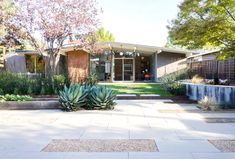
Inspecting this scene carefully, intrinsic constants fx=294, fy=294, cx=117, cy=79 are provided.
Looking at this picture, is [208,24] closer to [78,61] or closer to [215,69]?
[215,69]

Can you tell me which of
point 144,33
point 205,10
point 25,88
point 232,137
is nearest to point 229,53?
point 205,10

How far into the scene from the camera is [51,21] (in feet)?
51.5

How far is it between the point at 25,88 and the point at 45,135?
8117 mm

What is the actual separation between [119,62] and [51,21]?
13561 millimetres

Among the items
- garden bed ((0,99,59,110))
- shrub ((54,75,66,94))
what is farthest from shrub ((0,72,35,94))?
garden bed ((0,99,59,110))

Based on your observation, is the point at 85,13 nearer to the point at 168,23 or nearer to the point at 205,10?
the point at 168,23

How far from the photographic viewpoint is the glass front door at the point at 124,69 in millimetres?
28719

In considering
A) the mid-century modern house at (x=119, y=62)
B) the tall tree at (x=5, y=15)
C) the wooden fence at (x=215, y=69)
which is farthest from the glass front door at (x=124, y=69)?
the tall tree at (x=5, y=15)

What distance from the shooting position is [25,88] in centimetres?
1461

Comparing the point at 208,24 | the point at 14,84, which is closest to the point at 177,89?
the point at 208,24

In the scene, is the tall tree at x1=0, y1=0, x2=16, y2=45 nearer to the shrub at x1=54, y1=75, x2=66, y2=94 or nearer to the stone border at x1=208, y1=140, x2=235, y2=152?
the shrub at x1=54, y1=75, x2=66, y2=94

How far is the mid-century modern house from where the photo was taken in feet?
82.9

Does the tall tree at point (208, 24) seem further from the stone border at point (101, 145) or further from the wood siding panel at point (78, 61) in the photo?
the wood siding panel at point (78, 61)

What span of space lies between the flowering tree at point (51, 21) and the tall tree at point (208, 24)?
544 cm
